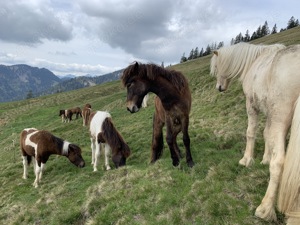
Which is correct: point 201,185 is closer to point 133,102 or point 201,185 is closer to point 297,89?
point 133,102

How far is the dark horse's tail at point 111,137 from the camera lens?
34.8 feet

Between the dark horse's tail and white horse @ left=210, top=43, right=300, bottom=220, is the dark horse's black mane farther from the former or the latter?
the dark horse's tail

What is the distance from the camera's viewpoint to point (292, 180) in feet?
12.7

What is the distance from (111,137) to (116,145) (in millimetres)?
380

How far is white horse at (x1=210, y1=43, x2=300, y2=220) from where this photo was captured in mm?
4621

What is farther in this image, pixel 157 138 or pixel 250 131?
pixel 157 138

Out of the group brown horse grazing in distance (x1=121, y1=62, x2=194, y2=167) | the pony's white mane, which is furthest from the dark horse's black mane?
the pony's white mane

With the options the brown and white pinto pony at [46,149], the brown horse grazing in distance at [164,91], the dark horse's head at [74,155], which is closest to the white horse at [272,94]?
the brown horse grazing in distance at [164,91]

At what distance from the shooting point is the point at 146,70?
24.1 ft

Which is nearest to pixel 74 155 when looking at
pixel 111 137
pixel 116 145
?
pixel 111 137

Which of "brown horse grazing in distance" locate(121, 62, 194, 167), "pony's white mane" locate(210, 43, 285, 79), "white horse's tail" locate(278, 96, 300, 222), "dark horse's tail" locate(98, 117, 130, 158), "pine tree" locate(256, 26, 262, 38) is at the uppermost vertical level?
"pine tree" locate(256, 26, 262, 38)

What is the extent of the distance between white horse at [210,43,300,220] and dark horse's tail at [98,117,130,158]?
500 cm

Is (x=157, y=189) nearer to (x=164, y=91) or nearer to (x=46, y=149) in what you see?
(x=164, y=91)

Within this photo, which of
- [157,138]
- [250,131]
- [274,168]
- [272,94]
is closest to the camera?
[274,168]
